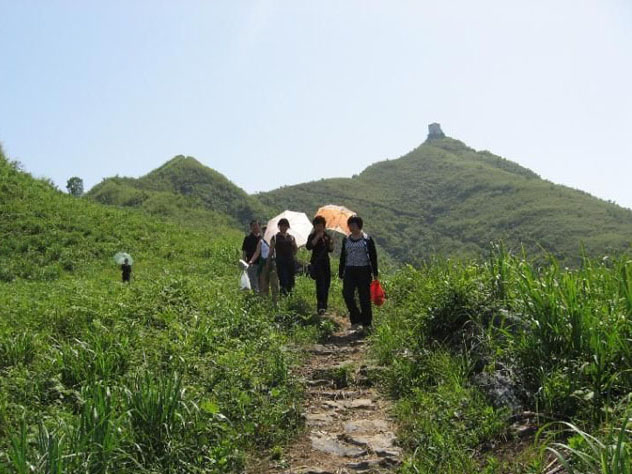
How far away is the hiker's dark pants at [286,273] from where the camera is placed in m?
10.6

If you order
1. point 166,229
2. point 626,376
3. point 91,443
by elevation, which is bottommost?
point 91,443

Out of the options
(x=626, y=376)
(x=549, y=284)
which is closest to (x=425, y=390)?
(x=549, y=284)

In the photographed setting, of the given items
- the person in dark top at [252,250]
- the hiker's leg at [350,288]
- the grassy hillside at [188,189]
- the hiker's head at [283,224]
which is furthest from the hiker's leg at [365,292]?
the grassy hillside at [188,189]

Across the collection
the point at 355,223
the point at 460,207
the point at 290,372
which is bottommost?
the point at 290,372

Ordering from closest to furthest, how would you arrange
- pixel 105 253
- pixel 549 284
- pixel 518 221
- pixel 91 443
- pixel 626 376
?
pixel 91 443 < pixel 626 376 < pixel 549 284 < pixel 105 253 < pixel 518 221

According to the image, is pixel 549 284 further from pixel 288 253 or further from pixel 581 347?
pixel 288 253

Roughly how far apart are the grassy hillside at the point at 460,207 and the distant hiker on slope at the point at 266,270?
61.7 m

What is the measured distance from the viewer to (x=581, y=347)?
442cm

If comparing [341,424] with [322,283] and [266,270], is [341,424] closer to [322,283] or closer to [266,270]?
[322,283]

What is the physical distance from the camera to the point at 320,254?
9.80m

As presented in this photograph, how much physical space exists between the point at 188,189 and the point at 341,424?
210 ft

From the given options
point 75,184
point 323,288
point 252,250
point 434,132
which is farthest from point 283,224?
point 434,132

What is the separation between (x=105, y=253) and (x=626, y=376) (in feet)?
58.9

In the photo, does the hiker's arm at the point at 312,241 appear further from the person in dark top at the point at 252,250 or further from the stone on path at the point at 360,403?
the stone on path at the point at 360,403
